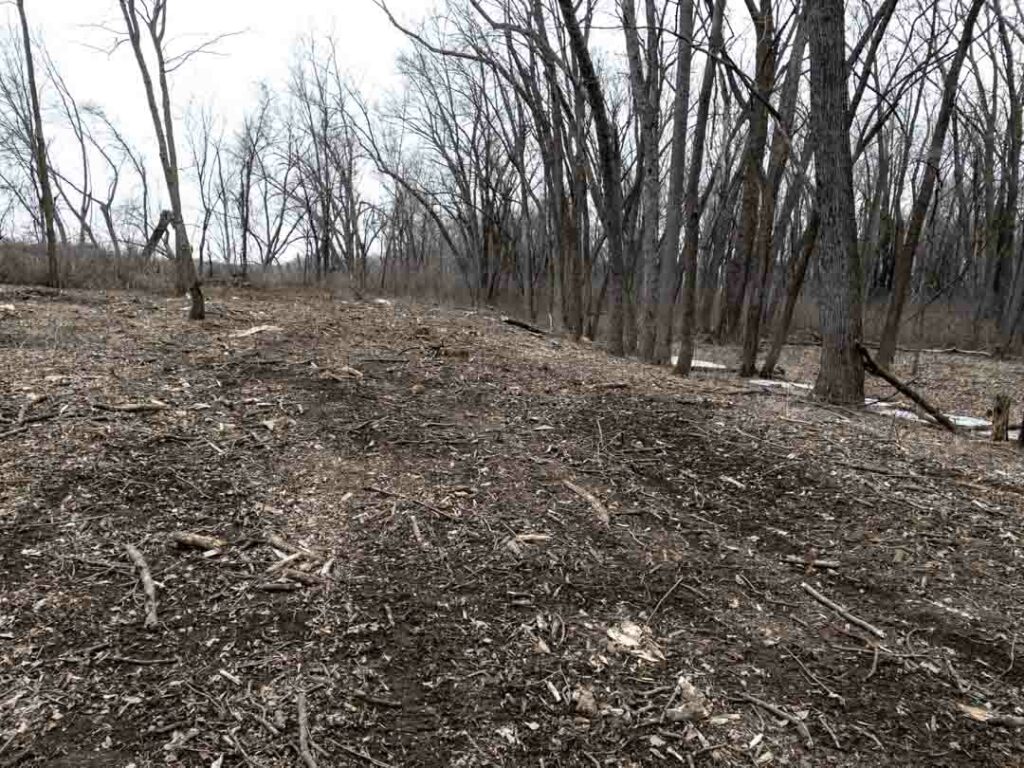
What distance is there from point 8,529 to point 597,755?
2.64 metres

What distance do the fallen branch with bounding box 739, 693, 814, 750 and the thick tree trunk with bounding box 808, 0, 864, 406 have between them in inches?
153

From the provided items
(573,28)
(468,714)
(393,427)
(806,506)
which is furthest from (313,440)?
(573,28)

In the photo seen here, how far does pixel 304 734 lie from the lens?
1880 mm

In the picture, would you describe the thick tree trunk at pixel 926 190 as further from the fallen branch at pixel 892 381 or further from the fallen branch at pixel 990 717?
the fallen branch at pixel 990 717

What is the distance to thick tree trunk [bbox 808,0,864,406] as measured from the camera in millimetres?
4863

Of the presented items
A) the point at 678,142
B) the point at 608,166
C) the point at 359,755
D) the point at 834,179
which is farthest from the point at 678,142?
the point at 359,755

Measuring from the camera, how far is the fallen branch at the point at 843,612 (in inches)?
95.3

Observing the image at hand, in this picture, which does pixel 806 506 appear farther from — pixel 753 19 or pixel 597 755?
pixel 753 19

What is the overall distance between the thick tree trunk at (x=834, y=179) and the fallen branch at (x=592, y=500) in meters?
3.01

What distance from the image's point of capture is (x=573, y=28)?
677 cm

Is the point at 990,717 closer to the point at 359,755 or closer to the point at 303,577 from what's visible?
the point at 359,755

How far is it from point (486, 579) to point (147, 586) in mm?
1352

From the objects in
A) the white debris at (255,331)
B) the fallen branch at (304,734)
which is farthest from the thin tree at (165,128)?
the fallen branch at (304,734)

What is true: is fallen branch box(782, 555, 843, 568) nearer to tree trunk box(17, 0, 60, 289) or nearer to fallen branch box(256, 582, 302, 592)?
fallen branch box(256, 582, 302, 592)
